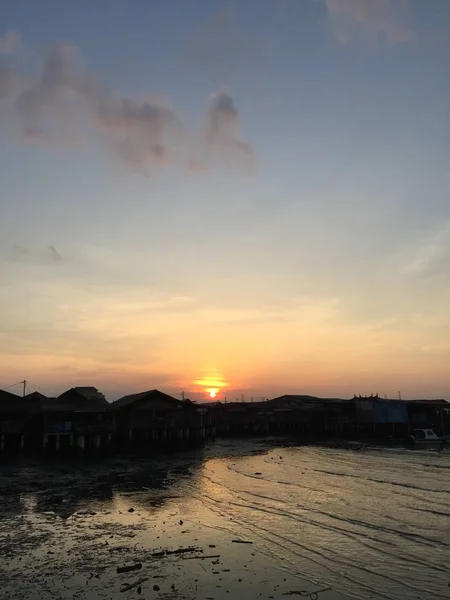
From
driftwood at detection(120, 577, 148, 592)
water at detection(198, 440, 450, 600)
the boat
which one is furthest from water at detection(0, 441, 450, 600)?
the boat

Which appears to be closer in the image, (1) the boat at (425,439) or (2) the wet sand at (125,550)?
(2) the wet sand at (125,550)

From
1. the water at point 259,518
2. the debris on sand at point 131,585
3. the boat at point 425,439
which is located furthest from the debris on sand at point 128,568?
the boat at point 425,439

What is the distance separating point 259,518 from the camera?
22.6 metres

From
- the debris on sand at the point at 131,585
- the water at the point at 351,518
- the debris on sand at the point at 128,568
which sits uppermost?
the debris on sand at the point at 128,568

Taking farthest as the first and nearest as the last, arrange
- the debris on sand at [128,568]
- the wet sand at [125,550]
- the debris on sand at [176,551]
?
the debris on sand at [176,551] → the debris on sand at [128,568] → the wet sand at [125,550]

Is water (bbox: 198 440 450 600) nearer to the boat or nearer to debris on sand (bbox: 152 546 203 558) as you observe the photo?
debris on sand (bbox: 152 546 203 558)

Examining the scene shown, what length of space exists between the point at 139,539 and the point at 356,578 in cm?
A: 822

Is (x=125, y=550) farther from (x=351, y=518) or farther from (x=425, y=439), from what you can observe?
(x=425, y=439)

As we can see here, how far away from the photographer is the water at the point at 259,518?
50.5ft

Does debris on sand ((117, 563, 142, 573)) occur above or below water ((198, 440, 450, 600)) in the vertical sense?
above

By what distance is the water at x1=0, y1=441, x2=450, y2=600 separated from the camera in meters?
15.4

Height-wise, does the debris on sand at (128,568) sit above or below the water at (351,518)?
above

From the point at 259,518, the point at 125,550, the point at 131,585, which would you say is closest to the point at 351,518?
the point at 259,518

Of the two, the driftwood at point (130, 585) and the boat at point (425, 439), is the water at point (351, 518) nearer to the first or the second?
the driftwood at point (130, 585)
